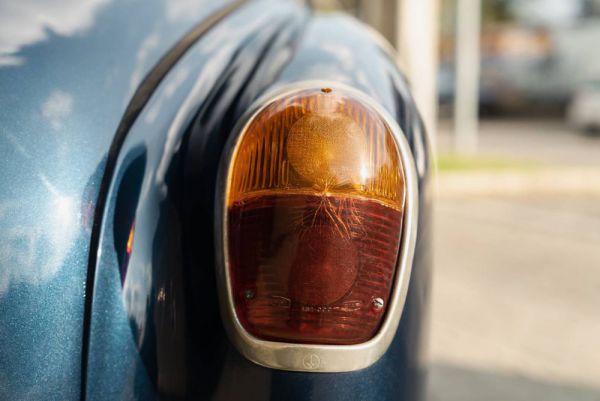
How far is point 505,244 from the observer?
4719 mm

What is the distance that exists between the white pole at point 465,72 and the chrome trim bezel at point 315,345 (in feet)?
26.3

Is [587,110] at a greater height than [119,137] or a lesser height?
greater

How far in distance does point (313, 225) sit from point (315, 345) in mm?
175

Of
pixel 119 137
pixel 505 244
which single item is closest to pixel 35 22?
pixel 119 137

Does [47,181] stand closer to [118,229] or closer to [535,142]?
[118,229]

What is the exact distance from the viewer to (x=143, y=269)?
1.10 metres

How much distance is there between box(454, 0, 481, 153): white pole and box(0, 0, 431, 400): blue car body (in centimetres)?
798

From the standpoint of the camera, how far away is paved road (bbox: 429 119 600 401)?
268cm

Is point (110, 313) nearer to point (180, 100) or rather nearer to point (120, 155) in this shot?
point (120, 155)

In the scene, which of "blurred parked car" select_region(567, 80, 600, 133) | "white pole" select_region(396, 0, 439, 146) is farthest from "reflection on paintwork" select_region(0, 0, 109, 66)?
"blurred parked car" select_region(567, 80, 600, 133)

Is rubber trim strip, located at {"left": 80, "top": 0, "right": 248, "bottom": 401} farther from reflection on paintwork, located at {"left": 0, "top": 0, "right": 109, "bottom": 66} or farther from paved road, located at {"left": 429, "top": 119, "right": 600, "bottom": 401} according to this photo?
paved road, located at {"left": 429, "top": 119, "right": 600, "bottom": 401}

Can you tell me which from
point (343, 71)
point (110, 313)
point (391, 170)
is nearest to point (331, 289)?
point (391, 170)

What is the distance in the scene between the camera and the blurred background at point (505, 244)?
279cm

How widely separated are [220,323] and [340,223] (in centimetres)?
24
